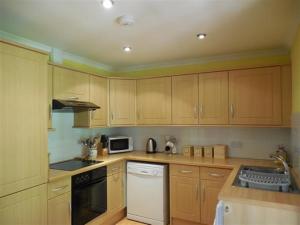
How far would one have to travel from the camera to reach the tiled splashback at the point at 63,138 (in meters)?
2.88

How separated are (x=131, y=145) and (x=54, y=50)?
74.7 inches

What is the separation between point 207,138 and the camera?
3.39 metres

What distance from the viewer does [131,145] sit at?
3.83 metres

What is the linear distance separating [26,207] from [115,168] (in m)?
1.36

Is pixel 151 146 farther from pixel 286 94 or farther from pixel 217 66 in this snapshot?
pixel 286 94

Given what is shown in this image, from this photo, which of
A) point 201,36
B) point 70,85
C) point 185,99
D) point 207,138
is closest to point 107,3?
point 201,36

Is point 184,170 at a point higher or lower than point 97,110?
lower

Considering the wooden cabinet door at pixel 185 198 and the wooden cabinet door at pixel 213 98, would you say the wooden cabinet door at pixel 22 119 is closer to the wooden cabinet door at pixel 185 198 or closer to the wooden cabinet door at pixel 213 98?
the wooden cabinet door at pixel 185 198

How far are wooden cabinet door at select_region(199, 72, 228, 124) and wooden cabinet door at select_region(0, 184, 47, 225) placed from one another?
2154 mm

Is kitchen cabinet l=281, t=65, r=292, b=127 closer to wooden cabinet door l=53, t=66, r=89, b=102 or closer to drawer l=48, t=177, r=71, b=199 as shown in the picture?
wooden cabinet door l=53, t=66, r=89, b=102

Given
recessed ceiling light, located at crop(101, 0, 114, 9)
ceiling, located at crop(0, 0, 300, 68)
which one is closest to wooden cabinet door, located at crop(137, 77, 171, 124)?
ceiling, located at crop(0, 0, 300, 68)

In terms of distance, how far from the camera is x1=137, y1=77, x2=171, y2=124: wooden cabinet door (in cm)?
339

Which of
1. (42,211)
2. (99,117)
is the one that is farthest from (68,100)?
(42,211)

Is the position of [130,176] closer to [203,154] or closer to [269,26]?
[203,154]
